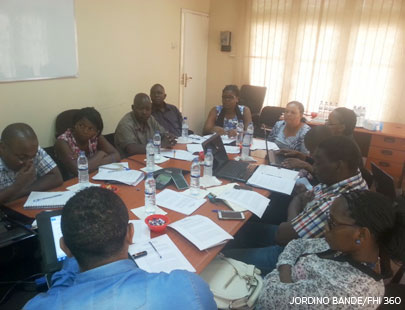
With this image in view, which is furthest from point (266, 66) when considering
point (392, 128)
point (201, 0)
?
point (392, 128)

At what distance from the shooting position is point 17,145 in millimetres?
1802

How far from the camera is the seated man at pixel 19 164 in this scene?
70.9 inches

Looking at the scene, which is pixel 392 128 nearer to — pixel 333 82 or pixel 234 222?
pixel 333 82

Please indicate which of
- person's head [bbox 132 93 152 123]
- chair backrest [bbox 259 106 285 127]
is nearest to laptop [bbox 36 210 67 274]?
person's head [bbox 132 93 152 123]

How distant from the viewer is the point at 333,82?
192 inches

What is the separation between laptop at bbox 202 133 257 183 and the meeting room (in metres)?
0.02

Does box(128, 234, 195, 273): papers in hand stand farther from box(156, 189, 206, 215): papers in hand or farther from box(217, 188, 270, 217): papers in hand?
box(217, 188, 270, 217): papers in hand

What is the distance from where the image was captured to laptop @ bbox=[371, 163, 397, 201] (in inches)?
89.7

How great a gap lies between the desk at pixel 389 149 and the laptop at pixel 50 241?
158 inches

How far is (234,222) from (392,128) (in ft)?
12.1

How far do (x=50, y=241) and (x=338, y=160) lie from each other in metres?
1.44

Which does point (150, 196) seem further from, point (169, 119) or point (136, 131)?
point (169, 119)

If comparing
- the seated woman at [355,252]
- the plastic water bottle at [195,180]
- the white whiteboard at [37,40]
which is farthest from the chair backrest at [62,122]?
the seated woman at [355,252]

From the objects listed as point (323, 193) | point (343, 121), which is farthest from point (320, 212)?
point (343, 121)
